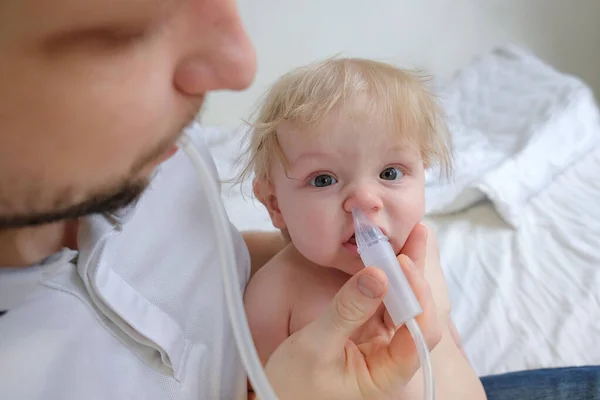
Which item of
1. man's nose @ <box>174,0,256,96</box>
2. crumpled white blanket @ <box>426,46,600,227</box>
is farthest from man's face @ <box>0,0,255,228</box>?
crumpled white blanket @ <box>426,46,600,227</box>

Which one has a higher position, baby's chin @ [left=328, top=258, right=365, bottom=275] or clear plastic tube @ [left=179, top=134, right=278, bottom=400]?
clear plastic tube @ [left=179, top=134, right=278, bottom=400]

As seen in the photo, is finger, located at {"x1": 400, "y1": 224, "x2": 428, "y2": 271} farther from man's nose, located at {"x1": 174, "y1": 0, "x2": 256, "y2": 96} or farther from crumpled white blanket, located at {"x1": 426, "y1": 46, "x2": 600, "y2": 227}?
crumpled white blanket, located at {"x1": 426, "y1": 46, "x2": 600, "y2": 227}

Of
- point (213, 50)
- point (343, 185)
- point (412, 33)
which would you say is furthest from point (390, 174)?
point (412, 33)

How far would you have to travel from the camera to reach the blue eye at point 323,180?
69cm

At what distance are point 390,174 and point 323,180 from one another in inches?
3.3

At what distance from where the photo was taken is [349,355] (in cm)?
59

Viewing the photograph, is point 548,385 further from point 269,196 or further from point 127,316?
point 127,316

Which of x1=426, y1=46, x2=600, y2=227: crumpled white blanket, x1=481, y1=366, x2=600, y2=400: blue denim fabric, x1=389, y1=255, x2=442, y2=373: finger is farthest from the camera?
x1=426, y1=46, x2=600, y2=227: crumpled white blanket

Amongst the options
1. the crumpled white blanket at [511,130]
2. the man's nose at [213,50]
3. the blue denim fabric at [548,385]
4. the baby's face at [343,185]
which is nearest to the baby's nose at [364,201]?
the baby's face at [343,185]

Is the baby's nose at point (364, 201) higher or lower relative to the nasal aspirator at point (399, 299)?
higher

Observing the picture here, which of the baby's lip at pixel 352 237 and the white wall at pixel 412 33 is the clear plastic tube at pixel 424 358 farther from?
the white wall at pixel 412 33

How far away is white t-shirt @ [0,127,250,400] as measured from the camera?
18.6 inches

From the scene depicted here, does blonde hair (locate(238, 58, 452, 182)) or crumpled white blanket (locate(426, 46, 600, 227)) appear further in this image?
crumpled white blanket (locate(426, 46, 600, 227))

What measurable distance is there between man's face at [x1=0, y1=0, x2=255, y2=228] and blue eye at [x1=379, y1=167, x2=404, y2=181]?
0.27 m
